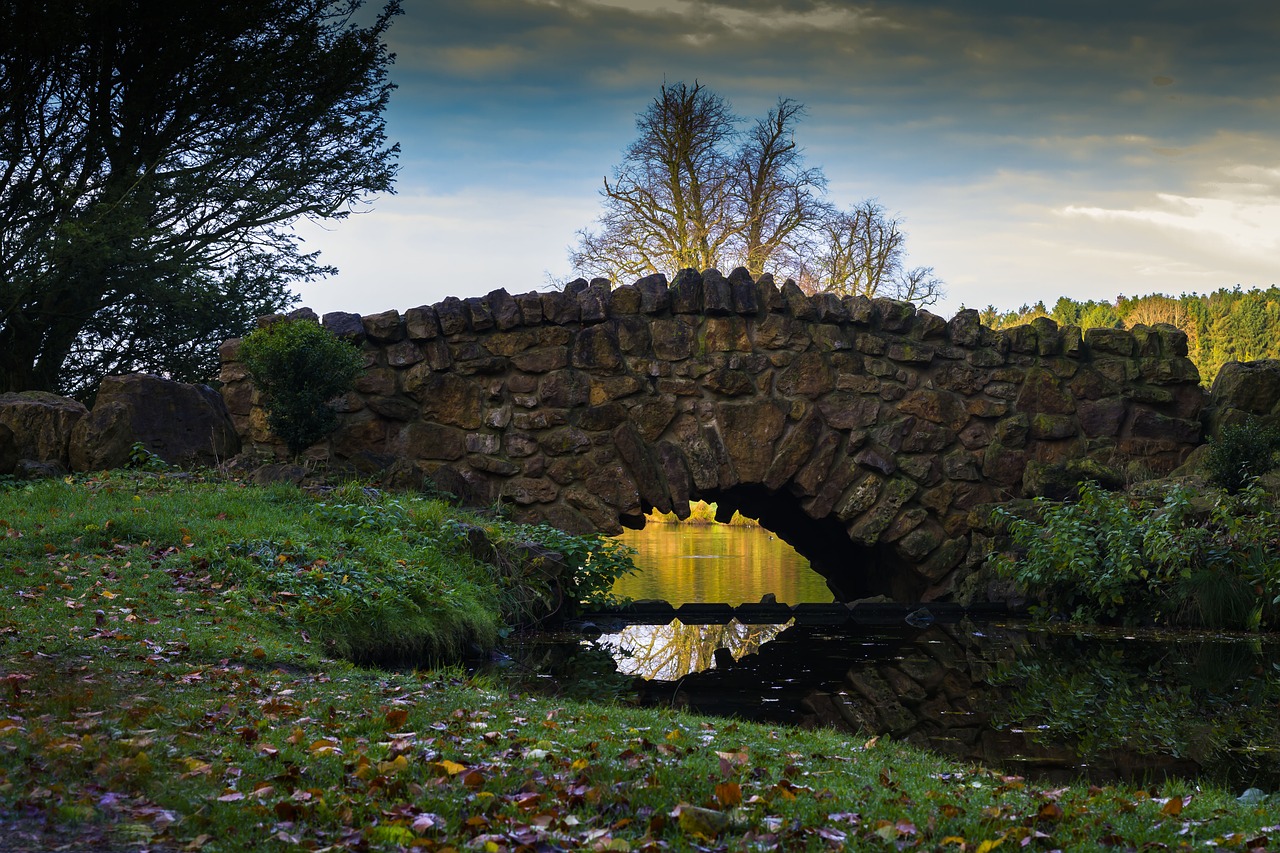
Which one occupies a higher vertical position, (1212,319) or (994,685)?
(1212,319)

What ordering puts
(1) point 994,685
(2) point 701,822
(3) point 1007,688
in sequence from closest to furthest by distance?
(2) point 701,822, (3) point 1007,688, (1) point 994,685

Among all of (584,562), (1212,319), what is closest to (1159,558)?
(584,562)

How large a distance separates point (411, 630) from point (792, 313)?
5.03 meters

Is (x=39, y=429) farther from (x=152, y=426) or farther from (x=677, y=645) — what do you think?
(x=677, y=645)

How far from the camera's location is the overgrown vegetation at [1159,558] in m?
7.78

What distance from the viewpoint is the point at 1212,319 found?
→ 2634 centimetres

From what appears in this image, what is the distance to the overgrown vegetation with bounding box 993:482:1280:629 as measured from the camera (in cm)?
778

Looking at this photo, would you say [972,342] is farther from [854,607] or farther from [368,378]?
[368,378]

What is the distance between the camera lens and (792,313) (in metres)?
9.84

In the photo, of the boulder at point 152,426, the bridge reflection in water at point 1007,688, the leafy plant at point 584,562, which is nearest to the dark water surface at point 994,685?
the bridge reflection in water at point 1007,688

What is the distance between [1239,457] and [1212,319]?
19.8 metres

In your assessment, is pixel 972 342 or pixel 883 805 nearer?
pixel 883 805

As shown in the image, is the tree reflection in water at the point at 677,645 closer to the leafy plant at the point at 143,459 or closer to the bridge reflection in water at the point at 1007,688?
the bridge reflection in water at the point at 1007,688

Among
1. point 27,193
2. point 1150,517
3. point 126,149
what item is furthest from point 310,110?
point 1150,517
